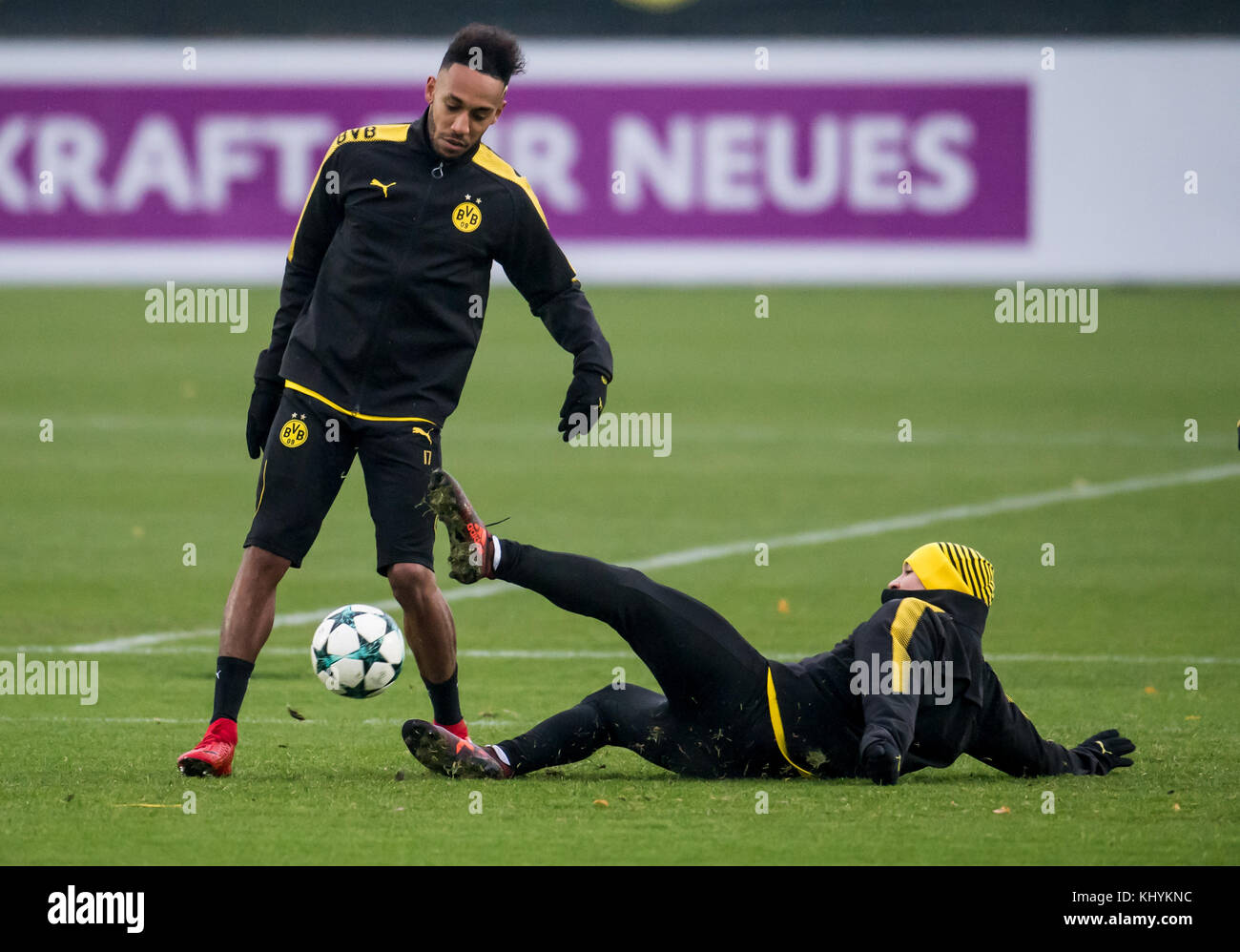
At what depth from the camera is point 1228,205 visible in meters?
25.1

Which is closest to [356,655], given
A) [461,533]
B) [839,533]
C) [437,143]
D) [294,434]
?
[294,434]

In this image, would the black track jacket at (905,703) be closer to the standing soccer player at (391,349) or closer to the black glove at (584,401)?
the black glove at (584,401)

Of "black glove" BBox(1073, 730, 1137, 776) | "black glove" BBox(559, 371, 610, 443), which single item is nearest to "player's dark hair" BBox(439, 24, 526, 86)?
"black glove" BBox(559, 371, 610, 443)

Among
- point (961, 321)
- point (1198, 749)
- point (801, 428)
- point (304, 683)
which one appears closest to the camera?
point (1198, 749)

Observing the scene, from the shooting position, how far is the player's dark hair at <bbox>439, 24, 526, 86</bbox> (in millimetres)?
6516

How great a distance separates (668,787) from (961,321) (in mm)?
18119

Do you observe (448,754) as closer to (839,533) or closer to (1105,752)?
(1105,752)

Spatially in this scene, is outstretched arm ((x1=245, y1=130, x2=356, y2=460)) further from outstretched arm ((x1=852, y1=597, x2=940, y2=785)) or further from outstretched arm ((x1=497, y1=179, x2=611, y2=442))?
outstretched arm ((x1=852, y1=597, x2=940, y2=785))

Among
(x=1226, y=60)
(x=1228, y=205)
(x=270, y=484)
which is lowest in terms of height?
(x=270, y=484)

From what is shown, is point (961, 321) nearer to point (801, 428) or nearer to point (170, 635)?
point (801, 428)

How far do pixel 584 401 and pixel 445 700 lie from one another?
42.6 inches

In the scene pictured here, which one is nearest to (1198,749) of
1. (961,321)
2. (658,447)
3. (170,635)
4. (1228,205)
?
(170,635)

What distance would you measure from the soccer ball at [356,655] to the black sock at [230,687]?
1.12 feet

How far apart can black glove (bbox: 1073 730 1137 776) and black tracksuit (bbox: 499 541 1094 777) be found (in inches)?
2.4
